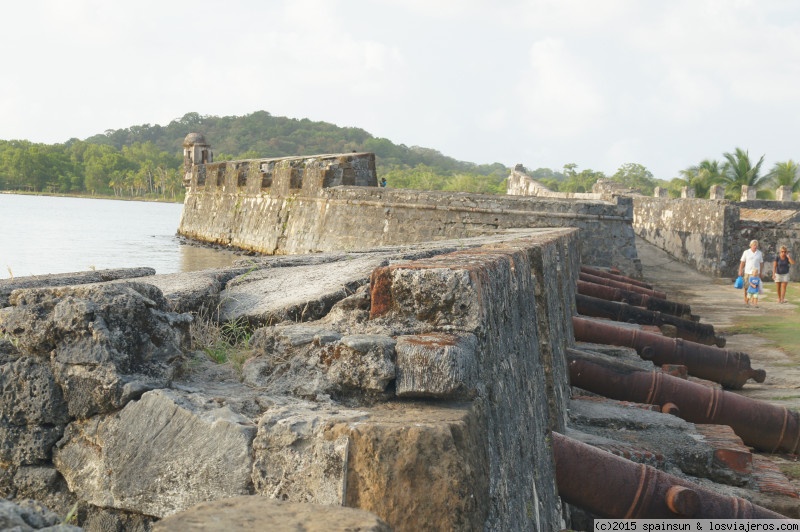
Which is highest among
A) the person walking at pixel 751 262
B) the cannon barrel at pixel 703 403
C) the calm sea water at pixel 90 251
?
the person walking at pixel 751 262

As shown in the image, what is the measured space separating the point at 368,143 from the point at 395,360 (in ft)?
381

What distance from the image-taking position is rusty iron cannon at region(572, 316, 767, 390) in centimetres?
711

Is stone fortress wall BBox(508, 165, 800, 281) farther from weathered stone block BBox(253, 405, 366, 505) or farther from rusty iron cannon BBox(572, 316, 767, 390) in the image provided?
weathered stone block BBox(253, 405, 366, 505)

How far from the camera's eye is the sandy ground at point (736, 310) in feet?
24.0

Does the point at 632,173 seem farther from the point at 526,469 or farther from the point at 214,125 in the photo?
the point at 526,469

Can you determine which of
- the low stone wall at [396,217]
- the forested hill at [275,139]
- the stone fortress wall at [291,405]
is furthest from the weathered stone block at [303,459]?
the forested hill at [275,139]

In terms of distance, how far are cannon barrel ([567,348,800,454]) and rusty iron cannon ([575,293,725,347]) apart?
2.95m

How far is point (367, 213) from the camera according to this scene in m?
15.5

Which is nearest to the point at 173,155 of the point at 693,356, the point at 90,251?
the point at 90,251

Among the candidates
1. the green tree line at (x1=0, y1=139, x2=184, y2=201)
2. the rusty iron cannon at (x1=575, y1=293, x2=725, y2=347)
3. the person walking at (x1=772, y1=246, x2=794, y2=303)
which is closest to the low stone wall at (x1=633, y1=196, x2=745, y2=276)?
the person walking at (x1=772, y1=246, x2=794, y2=303)

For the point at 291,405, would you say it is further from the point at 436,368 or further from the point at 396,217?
the point at 396,217

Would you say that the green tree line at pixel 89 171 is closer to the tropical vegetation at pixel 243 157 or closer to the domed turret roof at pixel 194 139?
the tropical vegetation at pixel 243 157

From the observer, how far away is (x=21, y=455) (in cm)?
218

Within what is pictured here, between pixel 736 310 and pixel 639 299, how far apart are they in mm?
4257
